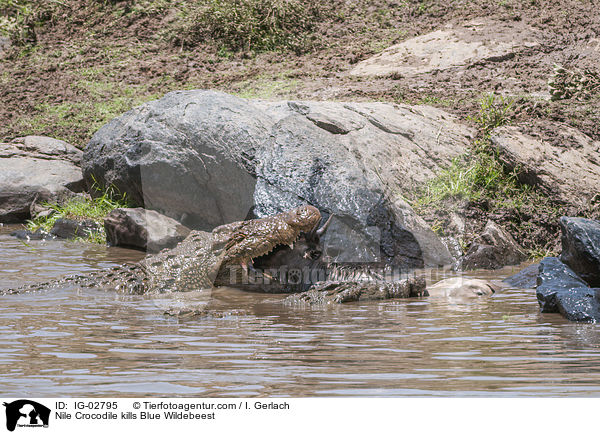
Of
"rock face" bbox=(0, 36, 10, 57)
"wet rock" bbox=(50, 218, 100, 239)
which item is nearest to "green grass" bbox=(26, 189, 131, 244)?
"wet rock" bbox=(50, 218, 100, 239)

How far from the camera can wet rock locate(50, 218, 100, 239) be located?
9195 mm

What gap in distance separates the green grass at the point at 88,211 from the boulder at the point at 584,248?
585cm

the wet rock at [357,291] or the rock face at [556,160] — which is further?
the rock face at [556,160]

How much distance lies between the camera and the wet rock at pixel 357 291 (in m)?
5.67

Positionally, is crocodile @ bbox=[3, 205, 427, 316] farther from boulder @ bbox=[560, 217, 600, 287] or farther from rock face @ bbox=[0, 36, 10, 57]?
rock face @ bbox=[0, 36, 10, 57]

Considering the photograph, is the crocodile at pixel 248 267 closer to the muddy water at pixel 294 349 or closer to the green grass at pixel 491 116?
the muddy water at pixel 294 349

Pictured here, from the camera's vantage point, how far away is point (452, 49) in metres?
12.6

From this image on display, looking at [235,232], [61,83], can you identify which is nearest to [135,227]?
[235,232]

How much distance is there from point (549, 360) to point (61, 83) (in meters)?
12.9

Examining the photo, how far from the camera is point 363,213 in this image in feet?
24.0

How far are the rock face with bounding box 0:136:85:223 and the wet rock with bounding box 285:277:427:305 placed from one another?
598 centimetres
